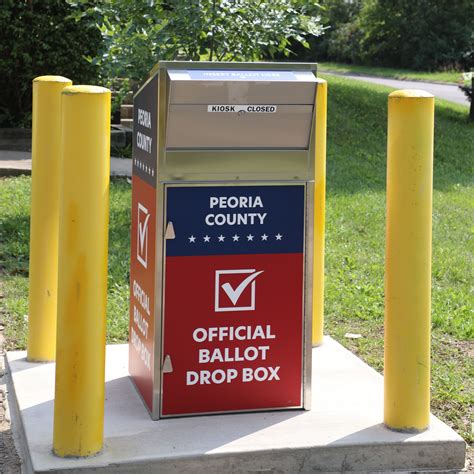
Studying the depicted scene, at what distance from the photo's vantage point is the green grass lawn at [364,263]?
17.9 ft

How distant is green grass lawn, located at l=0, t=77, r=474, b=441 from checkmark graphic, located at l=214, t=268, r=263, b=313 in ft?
3.79

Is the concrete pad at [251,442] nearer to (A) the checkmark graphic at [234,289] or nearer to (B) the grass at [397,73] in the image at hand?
(A) the checkmark graphic at [234,289]

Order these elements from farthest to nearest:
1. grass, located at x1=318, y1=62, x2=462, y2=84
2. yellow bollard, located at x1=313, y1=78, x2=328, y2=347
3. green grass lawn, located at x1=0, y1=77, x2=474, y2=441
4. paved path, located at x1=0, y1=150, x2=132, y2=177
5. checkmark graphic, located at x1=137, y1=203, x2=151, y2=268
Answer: grass, located at x1=318, y1=62, x2=462, y2=84 → paved path, located at x1=0, y1=150, x2=132, y2=177 → green grass lawn, located at x1=0, y1=77, x2=474, y2=441 → yellow bollard, located at x1=313, y1=78, x2=328, y2=347 → checkmark graphic, located at x1=137, y1=203, x2=151, y2=268

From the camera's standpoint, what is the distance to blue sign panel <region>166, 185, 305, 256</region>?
3.95m

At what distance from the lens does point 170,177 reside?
389 centimetres

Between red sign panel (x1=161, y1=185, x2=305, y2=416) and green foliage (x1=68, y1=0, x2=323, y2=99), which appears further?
green foliage (x1=68, y1=0, x2=323, y2=99)

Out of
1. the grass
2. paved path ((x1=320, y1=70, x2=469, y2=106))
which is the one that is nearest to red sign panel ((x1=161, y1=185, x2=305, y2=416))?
paved path ((x1=320, y1=70, x2=469, y2=106))

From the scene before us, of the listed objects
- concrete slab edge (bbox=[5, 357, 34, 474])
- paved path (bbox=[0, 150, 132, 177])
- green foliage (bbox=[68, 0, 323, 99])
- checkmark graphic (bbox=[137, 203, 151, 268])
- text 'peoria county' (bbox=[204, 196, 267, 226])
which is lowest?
concrete slab edge (bbox=[5, 357, 34, 474])

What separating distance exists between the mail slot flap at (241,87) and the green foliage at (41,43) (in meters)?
8.98

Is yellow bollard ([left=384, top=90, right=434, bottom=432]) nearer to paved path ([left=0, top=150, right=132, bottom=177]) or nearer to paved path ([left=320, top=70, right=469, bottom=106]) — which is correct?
paved path ([left=0, top=150, right=132, bottom=177])

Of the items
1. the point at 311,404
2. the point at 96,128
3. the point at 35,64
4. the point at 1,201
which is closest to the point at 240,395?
the point at 311,404

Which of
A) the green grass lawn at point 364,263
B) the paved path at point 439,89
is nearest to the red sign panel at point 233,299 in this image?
the green grass lawn at point 364,263

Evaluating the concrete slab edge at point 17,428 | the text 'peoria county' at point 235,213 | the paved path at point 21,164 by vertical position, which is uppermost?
the text 'peoria county' at point 235,213

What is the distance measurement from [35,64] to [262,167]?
30.9 ft
